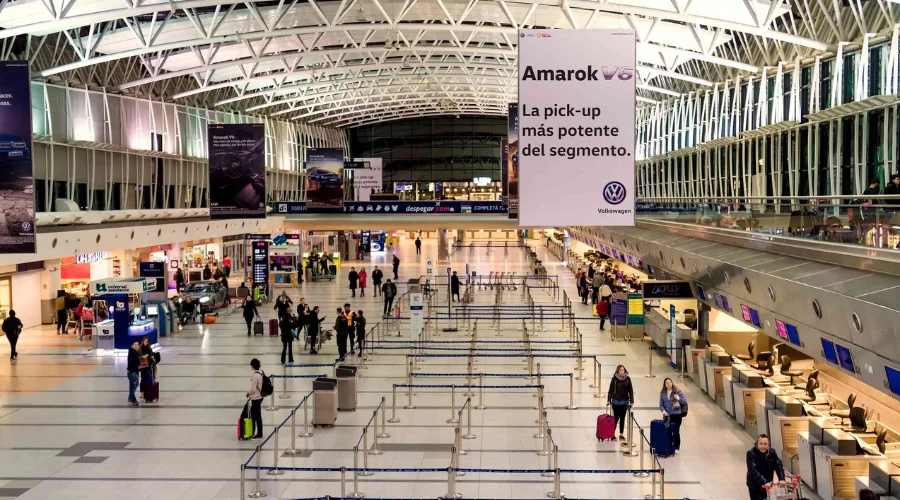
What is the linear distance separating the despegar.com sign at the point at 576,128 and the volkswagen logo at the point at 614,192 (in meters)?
0.01

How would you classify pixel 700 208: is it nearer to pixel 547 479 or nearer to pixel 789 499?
pixel 547 479

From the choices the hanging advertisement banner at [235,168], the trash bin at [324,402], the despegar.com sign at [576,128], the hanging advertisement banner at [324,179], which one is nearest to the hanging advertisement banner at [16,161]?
the trash bin at [324,402]

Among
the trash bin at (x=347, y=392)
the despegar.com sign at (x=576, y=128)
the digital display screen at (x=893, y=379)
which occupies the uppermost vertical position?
the despegar.com sign at (x=576, y=128)

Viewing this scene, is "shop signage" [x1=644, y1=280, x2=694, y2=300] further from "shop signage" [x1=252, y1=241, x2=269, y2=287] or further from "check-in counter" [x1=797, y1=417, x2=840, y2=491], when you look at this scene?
"shop signage" [x1=252, y1=241, x2=269, y2=287]

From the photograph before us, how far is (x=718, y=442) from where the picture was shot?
1301cm

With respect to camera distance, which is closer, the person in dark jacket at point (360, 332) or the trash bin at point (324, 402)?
the trash bin at point (324, 402)

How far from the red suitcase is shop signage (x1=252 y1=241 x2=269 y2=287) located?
23.2 meters

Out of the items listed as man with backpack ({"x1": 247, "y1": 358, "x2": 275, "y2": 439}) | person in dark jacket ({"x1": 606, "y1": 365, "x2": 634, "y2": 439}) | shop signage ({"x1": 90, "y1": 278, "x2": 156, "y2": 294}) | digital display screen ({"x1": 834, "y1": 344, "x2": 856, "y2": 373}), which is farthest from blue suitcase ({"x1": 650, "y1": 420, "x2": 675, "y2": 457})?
shop signage ({"x1": 90, "y1": 278, "x2": 156, "y2": 294})

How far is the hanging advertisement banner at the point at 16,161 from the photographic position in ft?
43.4

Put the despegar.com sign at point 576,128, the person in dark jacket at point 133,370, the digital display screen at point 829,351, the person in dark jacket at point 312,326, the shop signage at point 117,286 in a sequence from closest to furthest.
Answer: the despegar.com sign at point 576,128 < the digital display screen at point 829,351 < the person in dark jacket at point 133,370 < the person in dark jacket at point 312,326 < the shop signage at point 117,286

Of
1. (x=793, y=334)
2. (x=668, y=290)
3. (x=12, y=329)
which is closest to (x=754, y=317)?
(x=793, y=334)

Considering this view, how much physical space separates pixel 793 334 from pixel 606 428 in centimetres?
291

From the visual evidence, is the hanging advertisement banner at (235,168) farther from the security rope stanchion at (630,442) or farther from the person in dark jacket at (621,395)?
the security rope stanchion at (630,442)

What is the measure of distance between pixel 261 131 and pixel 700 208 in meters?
10.9
